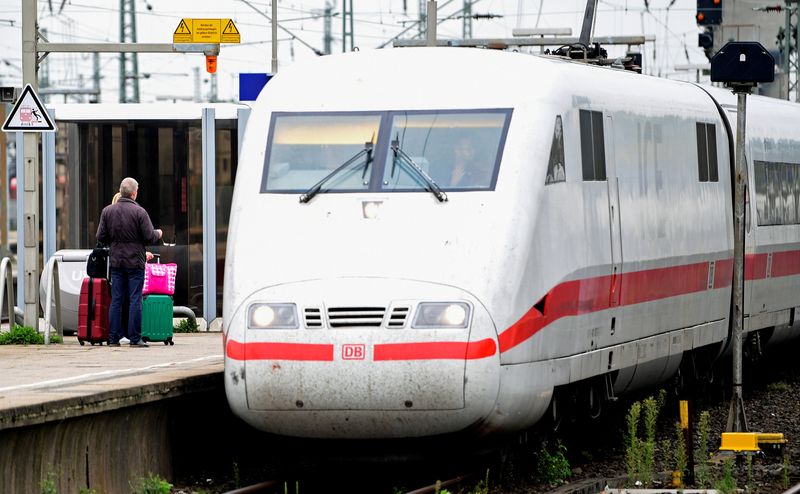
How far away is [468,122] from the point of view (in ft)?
37.1

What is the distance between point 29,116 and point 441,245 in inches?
329

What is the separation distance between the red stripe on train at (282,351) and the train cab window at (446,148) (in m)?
1.38

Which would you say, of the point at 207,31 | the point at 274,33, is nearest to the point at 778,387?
the point at 207,31

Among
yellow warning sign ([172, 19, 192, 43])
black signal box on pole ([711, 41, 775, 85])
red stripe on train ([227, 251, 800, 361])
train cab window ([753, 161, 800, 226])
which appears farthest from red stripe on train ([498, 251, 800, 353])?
yellow warning sign ([172, 19, 192, 43])

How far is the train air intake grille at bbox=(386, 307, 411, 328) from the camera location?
1017 centimetres

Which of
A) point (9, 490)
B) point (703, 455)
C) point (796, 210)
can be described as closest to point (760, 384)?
point (796, 210)

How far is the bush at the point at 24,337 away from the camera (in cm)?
1723

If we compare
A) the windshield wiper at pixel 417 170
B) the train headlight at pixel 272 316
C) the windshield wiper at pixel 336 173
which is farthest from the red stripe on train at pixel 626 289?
the windshield wiper at pixel 336 173

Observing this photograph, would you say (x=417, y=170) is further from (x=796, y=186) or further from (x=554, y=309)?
(x=796, y=186)

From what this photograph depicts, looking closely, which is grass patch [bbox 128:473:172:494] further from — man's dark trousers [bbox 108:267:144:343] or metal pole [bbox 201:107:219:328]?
metal pole [bbox 201:107:219:328]

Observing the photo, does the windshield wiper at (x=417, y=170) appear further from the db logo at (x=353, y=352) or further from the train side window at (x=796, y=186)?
the train side window at (x=796, y=186)

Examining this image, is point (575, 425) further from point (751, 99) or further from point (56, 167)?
point (56, 167)

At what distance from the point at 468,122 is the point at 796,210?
30.1 feet

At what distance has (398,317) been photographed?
1020 cm
